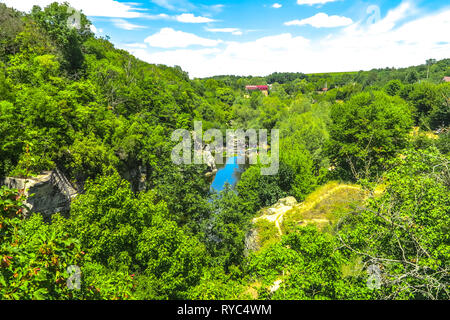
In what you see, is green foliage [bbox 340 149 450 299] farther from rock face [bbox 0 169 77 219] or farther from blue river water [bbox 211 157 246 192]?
blue river water [bbox 211 157 246 192]

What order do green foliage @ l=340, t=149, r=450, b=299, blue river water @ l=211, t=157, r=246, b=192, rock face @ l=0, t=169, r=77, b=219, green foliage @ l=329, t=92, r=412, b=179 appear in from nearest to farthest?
green foliage @ l=340, t=149, r=450, b=299, rock face @ l=0, t=169, r=77, b=219, green foliage @ l=329, t=92, r=412, b=179, blue river water @ l=211, t=157, r=246, b=192

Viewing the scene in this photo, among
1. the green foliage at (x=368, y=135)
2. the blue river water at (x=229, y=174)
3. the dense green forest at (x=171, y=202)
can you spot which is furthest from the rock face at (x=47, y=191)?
the green foliage at (x=368, y=135)

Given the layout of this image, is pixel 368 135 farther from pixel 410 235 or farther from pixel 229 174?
pixel 410 235

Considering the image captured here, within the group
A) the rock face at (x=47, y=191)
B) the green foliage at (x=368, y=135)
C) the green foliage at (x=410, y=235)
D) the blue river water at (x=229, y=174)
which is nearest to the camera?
the green foliage at (x=410, y=235)

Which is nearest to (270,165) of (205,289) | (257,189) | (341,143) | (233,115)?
(257,189)

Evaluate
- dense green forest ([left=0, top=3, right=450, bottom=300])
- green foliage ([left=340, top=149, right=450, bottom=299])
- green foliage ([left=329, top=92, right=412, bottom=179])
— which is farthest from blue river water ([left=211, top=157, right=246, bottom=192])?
green foliage ([left=340, top=149, right=450, bottom=299])

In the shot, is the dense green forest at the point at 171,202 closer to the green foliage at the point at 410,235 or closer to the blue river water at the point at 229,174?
the green foliage at the point at 410,235
